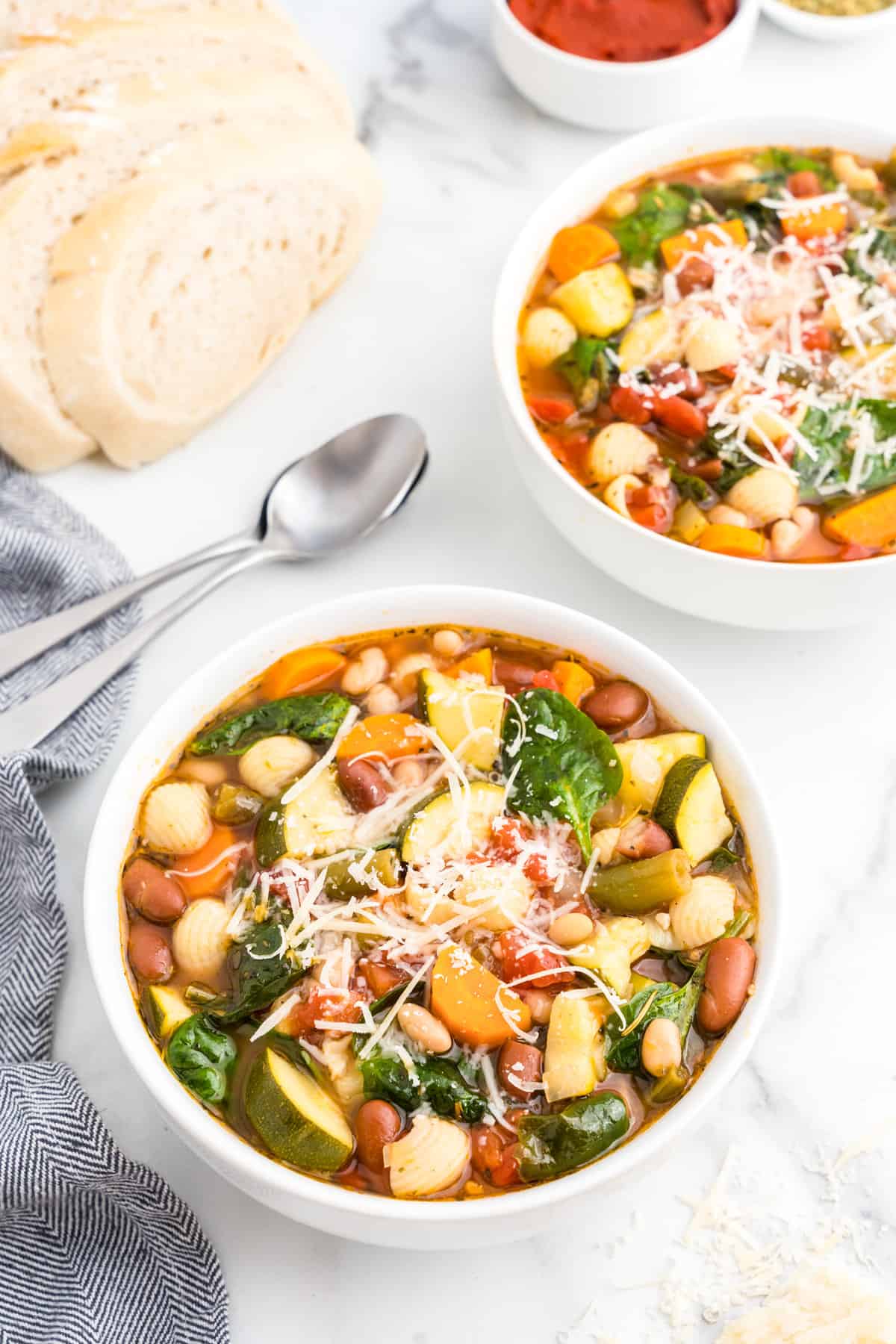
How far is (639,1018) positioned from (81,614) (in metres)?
1.40

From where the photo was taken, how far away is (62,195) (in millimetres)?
2967

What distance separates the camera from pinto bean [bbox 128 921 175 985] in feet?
7.02

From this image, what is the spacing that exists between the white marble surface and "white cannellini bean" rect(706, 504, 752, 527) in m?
0.28

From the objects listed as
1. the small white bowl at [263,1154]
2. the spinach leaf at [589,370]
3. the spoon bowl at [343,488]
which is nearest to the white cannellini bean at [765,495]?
the spinach leaf at [589,370]

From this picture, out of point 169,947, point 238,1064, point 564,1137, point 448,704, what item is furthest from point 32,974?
point 564,1137

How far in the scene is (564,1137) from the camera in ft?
6.31

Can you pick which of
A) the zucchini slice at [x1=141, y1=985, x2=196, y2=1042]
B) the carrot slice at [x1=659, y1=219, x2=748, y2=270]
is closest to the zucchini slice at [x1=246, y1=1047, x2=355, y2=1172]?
the zucchini slice at [x1=141, y1=985, x2=196, y2=1042]

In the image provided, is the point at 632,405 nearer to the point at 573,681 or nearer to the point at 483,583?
the point at 483,583

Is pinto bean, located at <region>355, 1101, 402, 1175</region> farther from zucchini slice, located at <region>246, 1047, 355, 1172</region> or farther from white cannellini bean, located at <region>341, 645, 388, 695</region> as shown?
white cannellini bean, located at <region>341, 645, 388, 695</region>

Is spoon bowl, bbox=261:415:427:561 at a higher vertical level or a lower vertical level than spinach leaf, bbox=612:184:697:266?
lower

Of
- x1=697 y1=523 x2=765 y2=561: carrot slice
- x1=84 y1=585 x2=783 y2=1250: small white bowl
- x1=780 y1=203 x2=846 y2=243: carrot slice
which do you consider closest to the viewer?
x1=84 y1=585 x2=783 y2=1250: small white bowl

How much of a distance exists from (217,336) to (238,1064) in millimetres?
1711

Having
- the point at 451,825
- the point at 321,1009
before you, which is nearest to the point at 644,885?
the point at 451,825

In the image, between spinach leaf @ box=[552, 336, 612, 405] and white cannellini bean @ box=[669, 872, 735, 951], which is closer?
white cannellini bean @ box=[669, 872, 735, 951]
